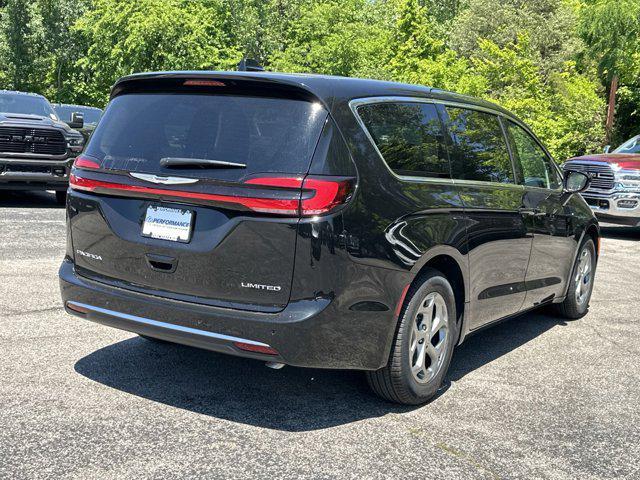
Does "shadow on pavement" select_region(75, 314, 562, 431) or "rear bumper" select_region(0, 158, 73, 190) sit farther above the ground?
"shadow on pavement" select_region(75, 314, 562, 431)

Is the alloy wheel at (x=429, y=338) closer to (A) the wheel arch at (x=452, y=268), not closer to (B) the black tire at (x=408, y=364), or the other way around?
(B) the black tire at (x=408, y=364)

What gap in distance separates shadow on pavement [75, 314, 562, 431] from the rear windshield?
1.28 m

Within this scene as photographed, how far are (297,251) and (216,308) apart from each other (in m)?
0.51

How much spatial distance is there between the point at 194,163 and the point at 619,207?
11.5 m

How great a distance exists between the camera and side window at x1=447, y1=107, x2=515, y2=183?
5.08 meters

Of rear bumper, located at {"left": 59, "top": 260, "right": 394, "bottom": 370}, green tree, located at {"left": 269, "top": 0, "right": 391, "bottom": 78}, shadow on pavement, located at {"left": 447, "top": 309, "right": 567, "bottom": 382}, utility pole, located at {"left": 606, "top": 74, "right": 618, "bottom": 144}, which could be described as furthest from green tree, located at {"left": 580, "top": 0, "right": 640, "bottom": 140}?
rear bumper, located at {"left": 59, "top": 260, "right": 394, "bottom": 370}

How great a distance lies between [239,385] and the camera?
4.75 m

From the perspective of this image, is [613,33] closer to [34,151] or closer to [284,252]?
[34,151]

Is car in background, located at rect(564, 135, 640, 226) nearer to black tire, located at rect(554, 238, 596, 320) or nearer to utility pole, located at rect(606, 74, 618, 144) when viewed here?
black tire, located at rect(554, 238, 596, 320)

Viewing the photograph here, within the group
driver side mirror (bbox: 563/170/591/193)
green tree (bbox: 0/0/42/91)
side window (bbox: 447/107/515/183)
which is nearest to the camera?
side window (bbox: 447/107/515/183)

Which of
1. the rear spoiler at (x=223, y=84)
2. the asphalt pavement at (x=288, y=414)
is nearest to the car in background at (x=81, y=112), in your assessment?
the asphalt pavement at (x=288, y=414)

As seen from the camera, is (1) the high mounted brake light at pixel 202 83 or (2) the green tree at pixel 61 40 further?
(2) the green tree at pixel 61 40

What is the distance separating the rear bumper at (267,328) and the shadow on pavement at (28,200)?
34.8ft

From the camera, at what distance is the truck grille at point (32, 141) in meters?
13.1
